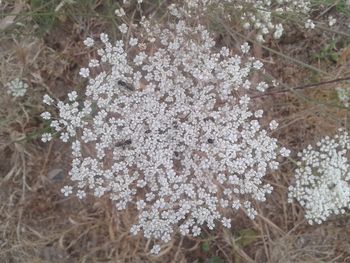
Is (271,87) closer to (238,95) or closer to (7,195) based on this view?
(238,95)

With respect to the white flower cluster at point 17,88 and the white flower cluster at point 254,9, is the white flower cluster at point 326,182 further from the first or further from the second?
the white flower cluster at point 17,88

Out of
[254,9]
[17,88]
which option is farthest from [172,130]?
[17,88]

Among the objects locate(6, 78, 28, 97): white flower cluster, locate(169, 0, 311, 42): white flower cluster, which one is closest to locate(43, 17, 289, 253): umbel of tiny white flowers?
locate(169, 0, 311, 42): white flower cluster

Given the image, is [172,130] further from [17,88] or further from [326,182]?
[17,88]

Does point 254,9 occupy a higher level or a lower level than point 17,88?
higher

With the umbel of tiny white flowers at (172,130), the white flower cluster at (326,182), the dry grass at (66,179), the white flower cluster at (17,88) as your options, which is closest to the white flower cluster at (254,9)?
the umbel of tiny white flowers at (172,130)

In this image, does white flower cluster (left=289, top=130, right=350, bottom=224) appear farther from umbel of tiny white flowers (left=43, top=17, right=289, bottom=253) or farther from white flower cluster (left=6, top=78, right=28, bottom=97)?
white flower cluster (left=6, top=78, right=28, bottom=97)
